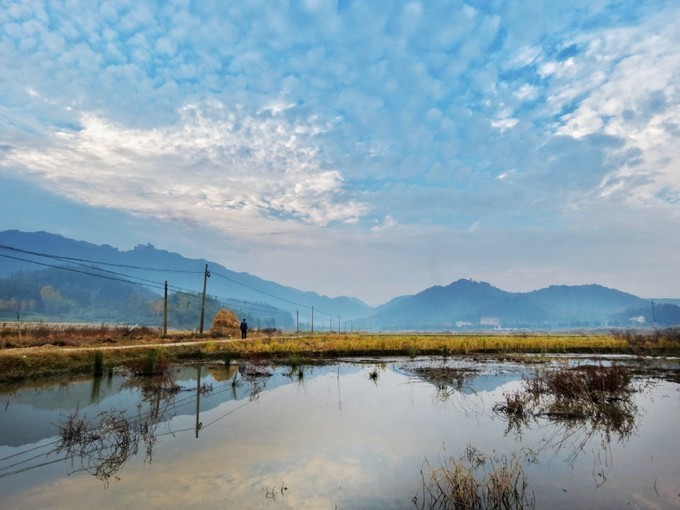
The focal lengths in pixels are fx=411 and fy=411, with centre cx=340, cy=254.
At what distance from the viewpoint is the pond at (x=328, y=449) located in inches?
257

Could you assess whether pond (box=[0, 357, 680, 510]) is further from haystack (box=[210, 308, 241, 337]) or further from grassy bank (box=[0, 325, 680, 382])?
haystack (box=[210, 308, 241, 337])

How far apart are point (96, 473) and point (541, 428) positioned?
1008cm

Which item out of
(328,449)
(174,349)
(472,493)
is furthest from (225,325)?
(472,493)

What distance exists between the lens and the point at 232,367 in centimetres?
2423

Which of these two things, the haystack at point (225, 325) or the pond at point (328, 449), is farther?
the haystack at point (225, 325)

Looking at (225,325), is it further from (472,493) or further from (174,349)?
(472,493)

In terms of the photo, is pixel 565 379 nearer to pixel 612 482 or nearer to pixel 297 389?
pixel 612 482

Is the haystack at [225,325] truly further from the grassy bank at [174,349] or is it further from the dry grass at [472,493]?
the dry grass at [472,493]

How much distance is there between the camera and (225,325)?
5575cm

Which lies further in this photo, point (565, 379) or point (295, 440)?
point (565, 379)

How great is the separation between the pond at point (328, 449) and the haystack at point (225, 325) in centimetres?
3837

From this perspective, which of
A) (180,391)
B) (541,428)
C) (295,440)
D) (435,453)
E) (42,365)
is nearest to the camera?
(435,453)

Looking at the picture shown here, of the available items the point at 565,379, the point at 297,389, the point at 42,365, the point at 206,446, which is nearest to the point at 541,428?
the point at 565,379

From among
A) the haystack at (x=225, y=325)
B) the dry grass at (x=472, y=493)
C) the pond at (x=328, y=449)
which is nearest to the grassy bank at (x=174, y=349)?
the pond at (x=328, y=449)
